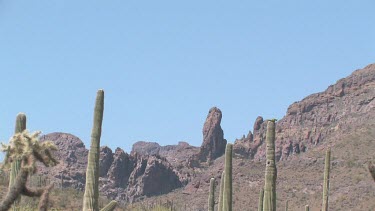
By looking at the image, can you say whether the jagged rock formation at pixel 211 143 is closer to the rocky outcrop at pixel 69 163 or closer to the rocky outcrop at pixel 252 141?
the rocky outcrop at pixel 252 141

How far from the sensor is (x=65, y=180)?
115 metres

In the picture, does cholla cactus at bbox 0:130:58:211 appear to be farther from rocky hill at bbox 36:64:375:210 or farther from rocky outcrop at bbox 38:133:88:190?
rocky outcrop at bbox 38:133:88:190

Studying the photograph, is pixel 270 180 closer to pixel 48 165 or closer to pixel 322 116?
pixel 48 165

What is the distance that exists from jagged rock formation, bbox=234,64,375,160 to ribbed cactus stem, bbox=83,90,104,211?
93191 millimetres

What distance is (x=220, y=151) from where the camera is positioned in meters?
142

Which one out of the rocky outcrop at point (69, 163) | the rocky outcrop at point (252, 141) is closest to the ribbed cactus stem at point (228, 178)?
the rocky outcrop at point (69, 163)

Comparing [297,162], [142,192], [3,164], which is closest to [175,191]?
[142,192]

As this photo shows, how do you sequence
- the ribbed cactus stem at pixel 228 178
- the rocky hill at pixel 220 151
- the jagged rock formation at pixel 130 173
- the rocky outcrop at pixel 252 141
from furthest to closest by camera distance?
1. the rocky outcrop at pixel 252 141
2. the jagged rock formation at pixel 130 173
3. the rocky hill at pixel 220 151
4. the ribbed cactus stem at pixel 228 178

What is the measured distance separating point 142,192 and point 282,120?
29.1 m

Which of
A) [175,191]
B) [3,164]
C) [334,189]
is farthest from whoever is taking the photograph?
[175,191]

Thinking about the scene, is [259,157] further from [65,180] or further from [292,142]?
[65,180]

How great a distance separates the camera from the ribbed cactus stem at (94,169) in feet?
49.3

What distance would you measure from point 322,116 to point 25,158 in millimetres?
116645

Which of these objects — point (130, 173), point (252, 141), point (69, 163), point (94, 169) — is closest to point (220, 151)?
point (252, 141)
